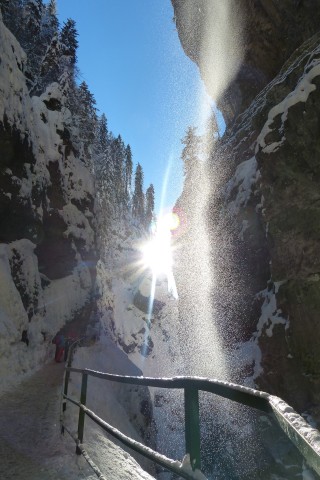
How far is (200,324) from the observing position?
2752 centimetres

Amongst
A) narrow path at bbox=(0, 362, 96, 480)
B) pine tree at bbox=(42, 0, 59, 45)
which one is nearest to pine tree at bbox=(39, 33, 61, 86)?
pine tree at bbox=(42, 0, 59, 45)

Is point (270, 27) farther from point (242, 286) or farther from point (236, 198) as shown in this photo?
point (242, 286)

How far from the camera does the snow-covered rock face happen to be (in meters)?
13.5

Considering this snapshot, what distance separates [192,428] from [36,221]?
56.1ft

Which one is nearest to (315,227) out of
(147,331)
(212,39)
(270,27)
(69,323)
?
(69,323)

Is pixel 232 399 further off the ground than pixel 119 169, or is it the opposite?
pixel 119 169

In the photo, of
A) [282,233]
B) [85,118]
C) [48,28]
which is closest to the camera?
[282,233]

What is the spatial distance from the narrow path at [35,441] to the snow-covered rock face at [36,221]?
1918 millimetres

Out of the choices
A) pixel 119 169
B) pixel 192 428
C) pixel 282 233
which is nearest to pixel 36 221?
pixel 282 233

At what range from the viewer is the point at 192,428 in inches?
72.2

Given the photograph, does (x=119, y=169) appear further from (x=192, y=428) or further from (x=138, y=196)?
(x=192, y=428)

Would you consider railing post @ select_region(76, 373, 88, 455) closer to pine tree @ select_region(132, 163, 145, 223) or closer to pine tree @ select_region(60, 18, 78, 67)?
pine tree @ select_region(60, 18, 78, 67)

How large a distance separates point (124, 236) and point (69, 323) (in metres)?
54.5

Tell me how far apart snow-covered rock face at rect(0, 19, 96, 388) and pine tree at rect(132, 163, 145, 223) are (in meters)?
62.4
